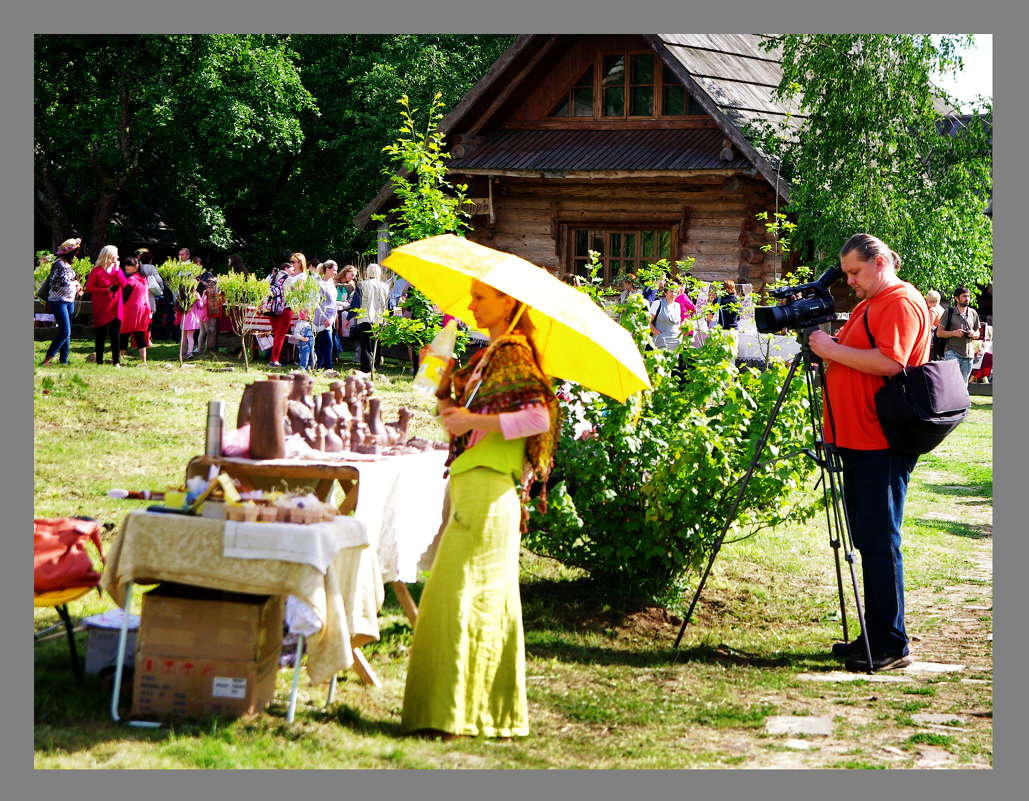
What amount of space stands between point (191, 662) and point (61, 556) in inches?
26.9

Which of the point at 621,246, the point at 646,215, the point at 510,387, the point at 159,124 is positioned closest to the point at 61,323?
the point at 159,124

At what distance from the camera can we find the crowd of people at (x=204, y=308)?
1251 centimetres

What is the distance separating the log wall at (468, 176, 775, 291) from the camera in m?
16.1

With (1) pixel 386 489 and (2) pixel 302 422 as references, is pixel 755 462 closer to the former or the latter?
(1) pixel 386 489

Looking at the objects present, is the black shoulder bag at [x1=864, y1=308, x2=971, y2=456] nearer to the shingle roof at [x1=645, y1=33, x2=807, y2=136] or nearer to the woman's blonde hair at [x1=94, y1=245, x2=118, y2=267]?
the woman's blonde hair at [x1=94, y1=245, x2=118, y2=267]

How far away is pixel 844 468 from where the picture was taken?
5.27 meters

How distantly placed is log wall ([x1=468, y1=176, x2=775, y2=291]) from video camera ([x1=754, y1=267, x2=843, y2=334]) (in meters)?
10.9

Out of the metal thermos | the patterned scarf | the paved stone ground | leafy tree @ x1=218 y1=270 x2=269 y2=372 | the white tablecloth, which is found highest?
leafy tree @ x1=218 y1=270 x2=269 y2=372

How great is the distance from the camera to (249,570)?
→ 3.99m

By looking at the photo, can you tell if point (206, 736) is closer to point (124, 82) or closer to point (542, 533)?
point (542, 533)

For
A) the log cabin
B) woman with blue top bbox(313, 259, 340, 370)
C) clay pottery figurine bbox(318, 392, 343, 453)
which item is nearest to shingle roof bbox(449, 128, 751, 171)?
the log cabin

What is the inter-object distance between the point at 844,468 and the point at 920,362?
0.58 meters

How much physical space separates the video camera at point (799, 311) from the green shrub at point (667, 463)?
2.61ft

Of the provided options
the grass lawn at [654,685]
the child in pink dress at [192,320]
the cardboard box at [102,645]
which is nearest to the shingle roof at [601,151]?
the child in pink dress at [192,320]
